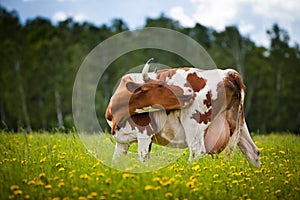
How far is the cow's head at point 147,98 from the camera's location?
7117 mm

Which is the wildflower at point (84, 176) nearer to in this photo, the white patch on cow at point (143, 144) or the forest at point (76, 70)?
the white patch on cow at point (143, 144)

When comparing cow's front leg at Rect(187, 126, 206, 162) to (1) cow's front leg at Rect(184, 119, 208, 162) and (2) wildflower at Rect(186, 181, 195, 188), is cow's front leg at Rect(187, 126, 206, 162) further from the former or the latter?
(2) wildflower at Rect(186, 181, 195, 188)

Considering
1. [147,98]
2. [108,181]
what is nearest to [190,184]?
[108,181]

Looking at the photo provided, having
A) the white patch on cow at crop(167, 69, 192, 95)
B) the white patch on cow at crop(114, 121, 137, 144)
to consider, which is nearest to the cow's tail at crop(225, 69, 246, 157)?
the white patch on cow at crop(167, 69, 192, 95)

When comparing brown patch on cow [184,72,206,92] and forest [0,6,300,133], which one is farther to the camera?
forest [0,6,300,133]

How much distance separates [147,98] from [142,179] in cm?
175

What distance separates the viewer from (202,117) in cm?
729

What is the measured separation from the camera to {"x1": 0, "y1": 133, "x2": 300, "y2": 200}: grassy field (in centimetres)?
553

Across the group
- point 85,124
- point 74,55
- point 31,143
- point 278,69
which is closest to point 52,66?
point 74,55

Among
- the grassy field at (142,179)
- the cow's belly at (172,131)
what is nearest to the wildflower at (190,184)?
the grassy field at (142,179)

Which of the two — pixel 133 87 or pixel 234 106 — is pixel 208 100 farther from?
pixel 133 87

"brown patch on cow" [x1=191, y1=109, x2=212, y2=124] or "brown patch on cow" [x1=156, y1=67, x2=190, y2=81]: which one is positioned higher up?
"brown patch on cow" [x1=156, y1=67, x2=190, y2=81]

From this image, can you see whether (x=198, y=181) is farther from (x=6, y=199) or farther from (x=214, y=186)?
(x=6, y=199)

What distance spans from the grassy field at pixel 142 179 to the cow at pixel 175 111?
0.38m
